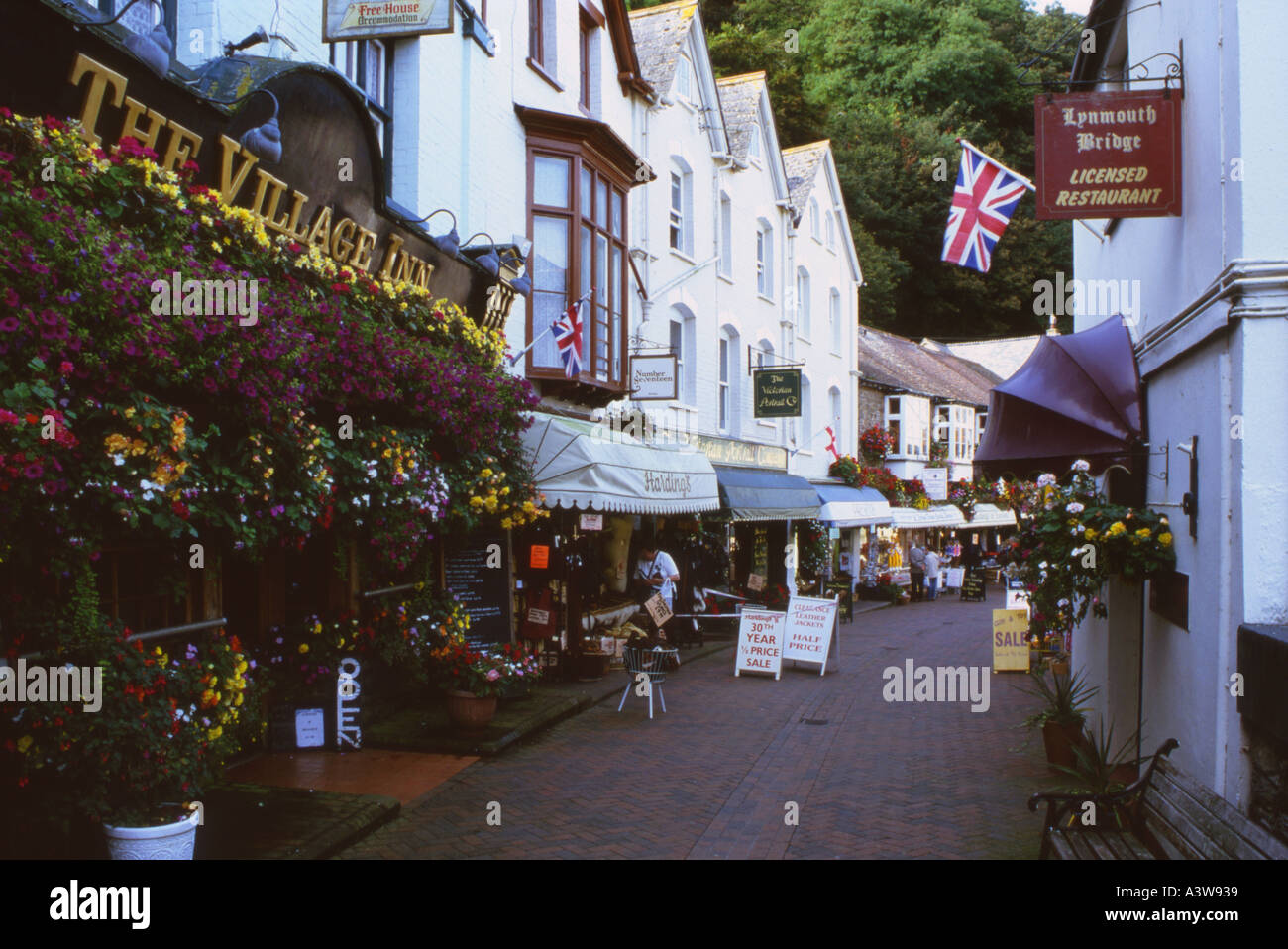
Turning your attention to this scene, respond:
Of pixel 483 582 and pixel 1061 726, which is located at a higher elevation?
pixel 483 582

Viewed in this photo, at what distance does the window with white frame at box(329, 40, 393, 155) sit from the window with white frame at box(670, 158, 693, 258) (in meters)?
9.49

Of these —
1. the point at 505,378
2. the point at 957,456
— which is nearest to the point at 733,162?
the point at 505,378

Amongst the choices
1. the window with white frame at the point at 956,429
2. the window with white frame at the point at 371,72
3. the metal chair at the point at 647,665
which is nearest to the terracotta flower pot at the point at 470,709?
the metal chair at the point at 647,665

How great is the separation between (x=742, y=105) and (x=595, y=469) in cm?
1464

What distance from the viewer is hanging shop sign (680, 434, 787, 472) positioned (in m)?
19.0

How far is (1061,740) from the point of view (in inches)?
348

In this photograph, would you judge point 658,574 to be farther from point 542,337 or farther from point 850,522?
point 850,522

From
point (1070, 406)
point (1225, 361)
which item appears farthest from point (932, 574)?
point (1225, 361)

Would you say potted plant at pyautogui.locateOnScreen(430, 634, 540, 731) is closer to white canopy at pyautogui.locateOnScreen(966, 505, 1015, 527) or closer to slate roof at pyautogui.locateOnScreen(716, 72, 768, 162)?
slate roof at pyautogui.locateOnScreen(716, 72, 768, 162)

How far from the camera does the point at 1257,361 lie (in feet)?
17.5

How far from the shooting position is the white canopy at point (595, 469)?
11617mm

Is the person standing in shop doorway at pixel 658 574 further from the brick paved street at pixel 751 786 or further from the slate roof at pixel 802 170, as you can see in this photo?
the slate roof at pixel 802 170

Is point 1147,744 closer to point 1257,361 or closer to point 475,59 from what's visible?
point 1257,361

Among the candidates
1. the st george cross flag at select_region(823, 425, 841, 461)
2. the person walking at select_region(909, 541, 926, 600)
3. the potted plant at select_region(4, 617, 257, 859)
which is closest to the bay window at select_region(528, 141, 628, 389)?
the potted plant at select_region(4, 617, 257, 859)
